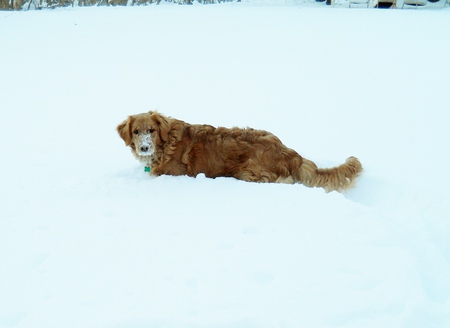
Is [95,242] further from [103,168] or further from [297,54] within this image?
[297,54]

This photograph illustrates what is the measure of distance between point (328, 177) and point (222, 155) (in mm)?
1349

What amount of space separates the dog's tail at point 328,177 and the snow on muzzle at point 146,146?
1.84 meters

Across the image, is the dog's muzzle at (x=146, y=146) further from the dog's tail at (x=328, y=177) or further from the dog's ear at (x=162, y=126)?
the dog's tail at (x=328, y=177)

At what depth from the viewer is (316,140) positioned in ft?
21.5

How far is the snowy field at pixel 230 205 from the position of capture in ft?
9.29

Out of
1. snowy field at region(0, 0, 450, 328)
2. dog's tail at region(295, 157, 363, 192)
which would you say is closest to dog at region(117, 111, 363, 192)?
dog's tail at region(295, 157, 363, 192)

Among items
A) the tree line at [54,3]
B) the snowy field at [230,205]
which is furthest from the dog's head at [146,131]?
the tree line at [54,3]

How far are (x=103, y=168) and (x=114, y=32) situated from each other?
10057mm

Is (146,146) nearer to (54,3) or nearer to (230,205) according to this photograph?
(230,205)

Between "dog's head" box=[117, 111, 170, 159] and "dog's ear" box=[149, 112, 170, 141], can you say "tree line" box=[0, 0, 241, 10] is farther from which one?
"dog's ear" box=[149, 112, 170, 141]

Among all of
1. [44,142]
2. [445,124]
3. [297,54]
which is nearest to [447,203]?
[445,124]

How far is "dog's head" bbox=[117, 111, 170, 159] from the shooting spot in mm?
5094

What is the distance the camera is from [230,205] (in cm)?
411

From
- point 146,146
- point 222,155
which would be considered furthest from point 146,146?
point 222,155
